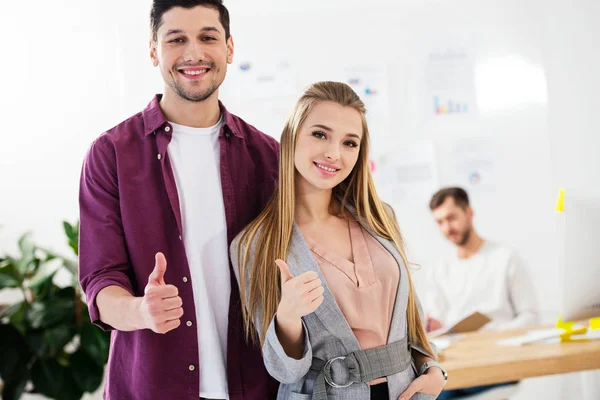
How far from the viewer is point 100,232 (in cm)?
163

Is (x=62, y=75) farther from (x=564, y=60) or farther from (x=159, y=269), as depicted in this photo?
(x=564, y=60)

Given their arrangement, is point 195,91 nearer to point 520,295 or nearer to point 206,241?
point 206,241

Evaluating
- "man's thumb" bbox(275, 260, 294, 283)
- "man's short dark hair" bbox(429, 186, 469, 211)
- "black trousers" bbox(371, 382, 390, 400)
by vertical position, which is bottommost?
"black trousers" bbox(371, 382, 390, 400)

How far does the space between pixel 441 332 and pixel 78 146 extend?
90.8 inches

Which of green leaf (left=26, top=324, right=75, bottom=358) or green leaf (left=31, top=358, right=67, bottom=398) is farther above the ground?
green leaf (left=26, top=324, right=75, bottom=358)

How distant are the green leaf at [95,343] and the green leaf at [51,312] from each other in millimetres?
102

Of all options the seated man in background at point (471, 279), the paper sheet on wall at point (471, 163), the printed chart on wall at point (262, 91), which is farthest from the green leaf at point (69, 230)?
the paper sheet on wall at point (471, 163)

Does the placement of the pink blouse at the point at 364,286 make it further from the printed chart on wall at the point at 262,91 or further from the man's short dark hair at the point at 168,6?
the printed chart on wall at the point at 262,91

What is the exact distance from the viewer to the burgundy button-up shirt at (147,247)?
162 cm

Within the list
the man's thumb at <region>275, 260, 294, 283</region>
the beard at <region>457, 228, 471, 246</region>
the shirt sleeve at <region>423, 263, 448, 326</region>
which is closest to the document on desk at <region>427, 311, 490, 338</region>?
the shirt sleeve at <region>423, 263, 448, 326</region>

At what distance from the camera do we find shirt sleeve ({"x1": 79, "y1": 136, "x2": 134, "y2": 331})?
1586 millimetres

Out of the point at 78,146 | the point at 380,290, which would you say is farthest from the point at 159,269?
the point at 78,146

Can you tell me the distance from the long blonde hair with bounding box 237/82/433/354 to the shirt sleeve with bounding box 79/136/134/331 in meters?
0.31

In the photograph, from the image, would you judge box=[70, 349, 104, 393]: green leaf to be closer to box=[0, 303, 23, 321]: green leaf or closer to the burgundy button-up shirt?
box=[0, 303, 23, 321]: green leaf
